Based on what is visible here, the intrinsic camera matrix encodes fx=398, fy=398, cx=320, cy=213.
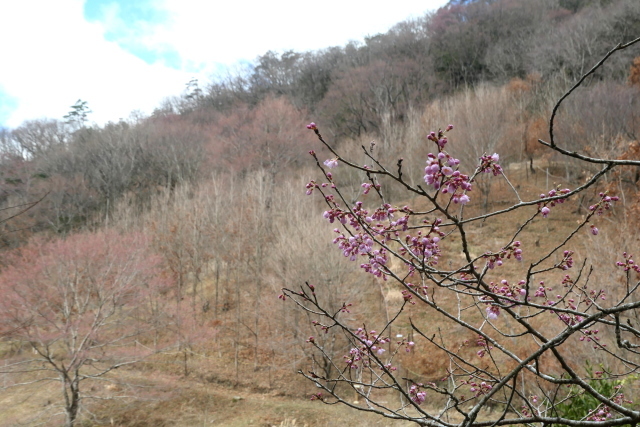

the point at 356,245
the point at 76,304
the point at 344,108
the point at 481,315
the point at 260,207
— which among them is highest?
the point at 344,108

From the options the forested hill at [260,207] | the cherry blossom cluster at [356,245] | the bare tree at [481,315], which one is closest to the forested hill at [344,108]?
the forested hill at [260,207]

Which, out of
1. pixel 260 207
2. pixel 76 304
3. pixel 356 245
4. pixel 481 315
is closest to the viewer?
pixel 356 245

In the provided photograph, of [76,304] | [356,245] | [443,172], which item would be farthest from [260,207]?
[443,172]

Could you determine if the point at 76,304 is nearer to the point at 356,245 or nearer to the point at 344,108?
the point at 356,245

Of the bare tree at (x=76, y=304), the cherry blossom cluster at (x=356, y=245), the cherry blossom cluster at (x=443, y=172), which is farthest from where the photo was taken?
the bare tree at (x=76, y=304)

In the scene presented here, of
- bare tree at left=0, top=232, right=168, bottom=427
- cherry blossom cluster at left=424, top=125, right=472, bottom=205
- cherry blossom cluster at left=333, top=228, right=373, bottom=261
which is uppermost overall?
cherry blossom cluster at left=424, top=125, right=472, bottom=205

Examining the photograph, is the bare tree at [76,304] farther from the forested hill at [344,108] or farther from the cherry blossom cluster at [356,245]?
the forested hill at [344,108]

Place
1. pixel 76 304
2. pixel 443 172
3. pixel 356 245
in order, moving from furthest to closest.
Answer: pixel 76 304 → pixel 356 245 → pixel 443 172

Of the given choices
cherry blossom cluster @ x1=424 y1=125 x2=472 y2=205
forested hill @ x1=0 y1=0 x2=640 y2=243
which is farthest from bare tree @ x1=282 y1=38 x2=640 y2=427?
forested hill @ x1=0 y1=0 x2=640 y2=243

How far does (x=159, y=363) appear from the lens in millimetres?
14695

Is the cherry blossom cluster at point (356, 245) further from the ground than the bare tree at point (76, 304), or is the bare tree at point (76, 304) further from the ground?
the cherry blossom cluster at point (356, 245)

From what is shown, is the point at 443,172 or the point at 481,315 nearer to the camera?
the point at 443,172

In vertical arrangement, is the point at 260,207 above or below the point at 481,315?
above

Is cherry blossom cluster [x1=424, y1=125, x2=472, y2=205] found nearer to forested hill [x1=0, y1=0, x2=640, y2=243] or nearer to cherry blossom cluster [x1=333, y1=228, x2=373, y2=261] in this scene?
cherry blossom cluster [x1=333, y1=228, x2=373, y2=261]
